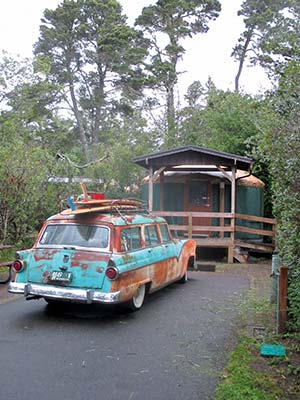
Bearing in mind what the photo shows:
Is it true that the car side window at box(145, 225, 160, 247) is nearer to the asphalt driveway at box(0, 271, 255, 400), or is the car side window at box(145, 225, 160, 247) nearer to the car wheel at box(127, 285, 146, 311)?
the car wheel at box(127, 285, 146, 311)

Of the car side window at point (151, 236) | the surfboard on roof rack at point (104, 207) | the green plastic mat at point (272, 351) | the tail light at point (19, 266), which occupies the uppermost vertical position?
the surfboard on roof rack at point (104, 207)

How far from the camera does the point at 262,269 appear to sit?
1299 cm

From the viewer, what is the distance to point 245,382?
14.7 feet

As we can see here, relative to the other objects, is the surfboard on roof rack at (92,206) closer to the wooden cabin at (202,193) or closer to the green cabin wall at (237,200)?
the wooden cabin at (202,193)

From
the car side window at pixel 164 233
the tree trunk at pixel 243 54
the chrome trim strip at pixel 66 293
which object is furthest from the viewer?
the tree trunk at pixel 243 54

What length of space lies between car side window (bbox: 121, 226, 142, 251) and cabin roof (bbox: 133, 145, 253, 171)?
6.95 m

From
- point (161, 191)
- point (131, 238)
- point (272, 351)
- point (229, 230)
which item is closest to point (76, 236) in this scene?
point (131, 238)

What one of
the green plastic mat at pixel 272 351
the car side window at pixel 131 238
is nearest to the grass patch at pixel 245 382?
the green plastic mat at pixel 272 351

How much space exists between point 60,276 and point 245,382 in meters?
3.29

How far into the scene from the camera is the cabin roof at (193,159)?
561 inches

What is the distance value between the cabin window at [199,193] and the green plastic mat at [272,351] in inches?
452

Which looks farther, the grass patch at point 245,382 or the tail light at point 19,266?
the tail light at point 19,266

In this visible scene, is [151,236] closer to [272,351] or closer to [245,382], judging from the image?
[272,351]

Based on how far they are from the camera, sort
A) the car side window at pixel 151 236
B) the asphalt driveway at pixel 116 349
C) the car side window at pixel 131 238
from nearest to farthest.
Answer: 1. the asphalt driveway at pixel 116 349
2. the car side window at pixel 131 238
3. the car side window at pixel 151 236
